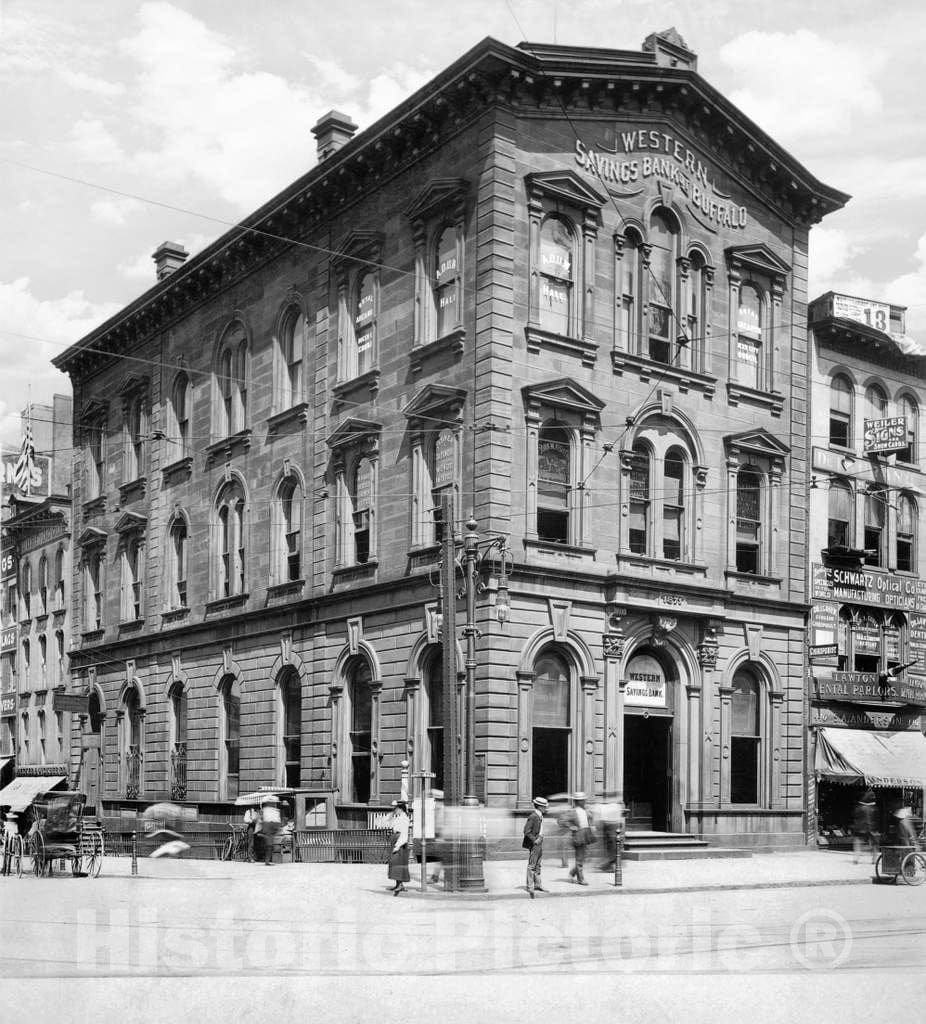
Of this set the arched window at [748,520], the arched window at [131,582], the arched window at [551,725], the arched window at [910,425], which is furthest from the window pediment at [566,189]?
the arched window at [131,582]

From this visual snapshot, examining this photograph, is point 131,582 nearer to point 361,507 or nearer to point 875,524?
point 361,507

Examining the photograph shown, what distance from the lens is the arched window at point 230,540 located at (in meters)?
39.5

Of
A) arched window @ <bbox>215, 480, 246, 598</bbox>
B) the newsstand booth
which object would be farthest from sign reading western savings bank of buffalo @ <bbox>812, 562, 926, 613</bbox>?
arched window @ <bbox>215, 480, 246, 598</bbox>

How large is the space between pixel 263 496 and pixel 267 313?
4997 millimetres

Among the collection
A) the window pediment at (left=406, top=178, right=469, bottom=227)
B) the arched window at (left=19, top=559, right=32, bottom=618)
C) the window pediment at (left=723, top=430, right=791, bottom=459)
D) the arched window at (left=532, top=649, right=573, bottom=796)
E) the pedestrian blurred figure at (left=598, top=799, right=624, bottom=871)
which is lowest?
the pedestrian blurred figure at (left=598, top=799, right=624, bottom=871)

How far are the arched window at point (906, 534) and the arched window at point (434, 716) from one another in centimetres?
1452

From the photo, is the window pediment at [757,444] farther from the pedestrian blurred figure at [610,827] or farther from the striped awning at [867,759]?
the pedestrian blurred figure at [610,827]

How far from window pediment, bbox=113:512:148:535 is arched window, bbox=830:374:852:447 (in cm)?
2114

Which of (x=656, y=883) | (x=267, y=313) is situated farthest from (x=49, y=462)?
(x=656, y=883)

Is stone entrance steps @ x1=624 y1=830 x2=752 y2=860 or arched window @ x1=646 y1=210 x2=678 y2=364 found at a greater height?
arched window @ x1=646 y1=210 x2=678 y2=364

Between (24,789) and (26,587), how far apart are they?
511 inches

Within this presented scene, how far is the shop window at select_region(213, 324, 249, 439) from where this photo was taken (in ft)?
131

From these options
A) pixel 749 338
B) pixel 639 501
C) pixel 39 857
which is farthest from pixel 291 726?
pixel 749 338

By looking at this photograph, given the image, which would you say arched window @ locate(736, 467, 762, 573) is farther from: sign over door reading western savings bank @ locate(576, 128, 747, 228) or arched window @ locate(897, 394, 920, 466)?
arched window @ locate(897, 394, 920, 466)
